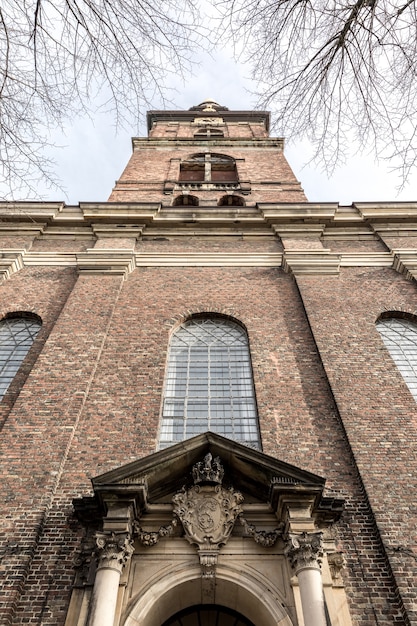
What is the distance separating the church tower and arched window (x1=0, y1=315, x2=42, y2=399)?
0.05 m

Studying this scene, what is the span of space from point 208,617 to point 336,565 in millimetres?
1924

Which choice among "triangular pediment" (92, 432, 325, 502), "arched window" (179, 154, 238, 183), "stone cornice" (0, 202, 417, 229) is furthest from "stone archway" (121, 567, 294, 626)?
"arched window" (179, 154, 238, 183)

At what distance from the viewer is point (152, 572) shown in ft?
21.2

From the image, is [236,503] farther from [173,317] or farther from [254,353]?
[173,317]

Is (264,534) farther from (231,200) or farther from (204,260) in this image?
(231,200)

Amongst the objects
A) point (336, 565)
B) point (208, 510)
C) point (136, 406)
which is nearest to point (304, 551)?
point (336, 565)

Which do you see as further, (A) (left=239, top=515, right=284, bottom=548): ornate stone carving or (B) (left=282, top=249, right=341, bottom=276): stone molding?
(B) (left=282, top=249, right=341, bottom=276): stone molding

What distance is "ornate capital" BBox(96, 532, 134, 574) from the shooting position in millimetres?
6113

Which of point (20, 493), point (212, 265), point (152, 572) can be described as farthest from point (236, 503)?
point (212, 265)

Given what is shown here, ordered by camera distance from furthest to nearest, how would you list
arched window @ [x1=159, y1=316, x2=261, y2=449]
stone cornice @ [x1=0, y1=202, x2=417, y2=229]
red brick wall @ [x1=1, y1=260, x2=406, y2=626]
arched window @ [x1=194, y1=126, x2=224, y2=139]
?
arched window @ [x1=194, y1=126, x2=224, y2=139] < stone cornice @ [x1=0, y1=202, x2=417, y2=229] < arched window @ [x1=159, y1=316, x2=261, y2=449] < red brick wall @ [x1=1, y1=260, x2=406, y2=626]

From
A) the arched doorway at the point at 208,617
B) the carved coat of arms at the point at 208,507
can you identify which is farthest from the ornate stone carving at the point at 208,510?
the arched doorway at the point at 208,617

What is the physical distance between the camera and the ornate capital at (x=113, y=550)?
6.11 m

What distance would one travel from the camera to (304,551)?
20.3 ft

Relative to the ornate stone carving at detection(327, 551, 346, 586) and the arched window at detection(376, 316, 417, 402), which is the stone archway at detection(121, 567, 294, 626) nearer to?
the ornate stone carving at detection(327, 551, 346, 586)
